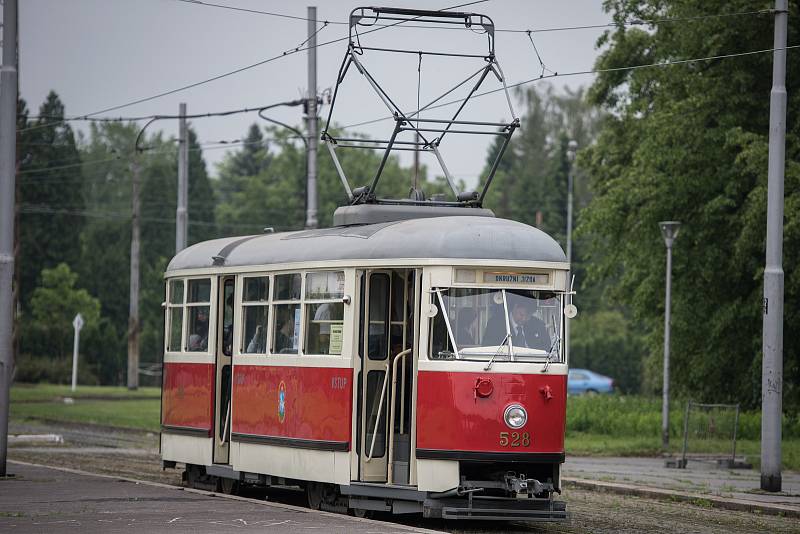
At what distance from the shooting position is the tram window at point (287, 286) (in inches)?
721

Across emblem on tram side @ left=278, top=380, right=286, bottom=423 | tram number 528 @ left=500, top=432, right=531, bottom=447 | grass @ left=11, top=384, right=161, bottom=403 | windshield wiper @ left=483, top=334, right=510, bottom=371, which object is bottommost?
grass @ left=11, top=384, right=161, bottom=403

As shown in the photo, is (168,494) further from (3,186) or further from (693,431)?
(693,431)

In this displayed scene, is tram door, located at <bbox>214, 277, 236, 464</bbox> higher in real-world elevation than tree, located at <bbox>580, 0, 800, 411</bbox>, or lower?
lower

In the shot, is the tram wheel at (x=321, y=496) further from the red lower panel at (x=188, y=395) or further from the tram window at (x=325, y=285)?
the red lower panel at (x=188, y=395)

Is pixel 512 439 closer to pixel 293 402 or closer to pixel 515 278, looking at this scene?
pixel 515 278

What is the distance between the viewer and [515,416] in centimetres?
1602

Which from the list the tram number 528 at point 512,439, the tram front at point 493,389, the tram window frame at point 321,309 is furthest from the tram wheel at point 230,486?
the tram number 528 at point 512,439

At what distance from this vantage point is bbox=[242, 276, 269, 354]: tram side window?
19.1 meters

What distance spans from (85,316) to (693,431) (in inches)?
1874

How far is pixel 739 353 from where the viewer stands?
114 ft

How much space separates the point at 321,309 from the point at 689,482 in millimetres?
8728

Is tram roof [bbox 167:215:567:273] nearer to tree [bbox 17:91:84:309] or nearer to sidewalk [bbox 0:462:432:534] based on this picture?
sidewalk [bbox 0:462:432:534]

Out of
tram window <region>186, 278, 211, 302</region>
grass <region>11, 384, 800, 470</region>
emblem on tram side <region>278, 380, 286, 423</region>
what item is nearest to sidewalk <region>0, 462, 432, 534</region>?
emblem on tram side <region>278, 380, 286, 423</region>

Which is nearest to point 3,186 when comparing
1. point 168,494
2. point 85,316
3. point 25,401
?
point 168,494
